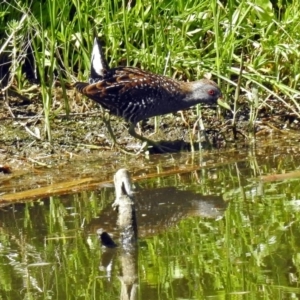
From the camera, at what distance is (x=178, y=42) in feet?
23.8

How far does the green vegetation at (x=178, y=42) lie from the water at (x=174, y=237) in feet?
2.73

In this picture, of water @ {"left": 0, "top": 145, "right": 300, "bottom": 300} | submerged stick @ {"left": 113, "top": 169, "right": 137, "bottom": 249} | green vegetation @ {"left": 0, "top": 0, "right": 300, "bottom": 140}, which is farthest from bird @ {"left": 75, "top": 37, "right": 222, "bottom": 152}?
submerged stick @ {"left": 113, "top": 169, "right": 137, "bottom": 249}

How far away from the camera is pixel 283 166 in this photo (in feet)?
21.2

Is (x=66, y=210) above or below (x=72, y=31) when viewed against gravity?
below

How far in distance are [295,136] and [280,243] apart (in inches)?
108

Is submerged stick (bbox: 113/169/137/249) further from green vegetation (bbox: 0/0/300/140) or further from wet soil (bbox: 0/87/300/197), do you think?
green vegetation (bbox: 0/0/300/140)

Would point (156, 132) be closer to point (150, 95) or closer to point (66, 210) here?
point (150, 95)

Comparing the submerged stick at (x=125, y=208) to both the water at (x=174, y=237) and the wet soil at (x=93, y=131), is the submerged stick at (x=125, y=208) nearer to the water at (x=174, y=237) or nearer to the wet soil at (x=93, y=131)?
the water at (x=174, y=237)

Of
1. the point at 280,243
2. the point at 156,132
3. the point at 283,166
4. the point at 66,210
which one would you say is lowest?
the point at 280,243

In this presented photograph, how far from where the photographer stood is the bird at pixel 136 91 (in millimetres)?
6879

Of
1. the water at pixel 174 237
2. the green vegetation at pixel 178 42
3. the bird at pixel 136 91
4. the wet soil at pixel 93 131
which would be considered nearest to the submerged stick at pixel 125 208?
the water at pixel 174 237

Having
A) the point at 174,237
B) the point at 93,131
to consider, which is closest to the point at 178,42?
the point at 93,131

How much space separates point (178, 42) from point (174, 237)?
2.76 metres

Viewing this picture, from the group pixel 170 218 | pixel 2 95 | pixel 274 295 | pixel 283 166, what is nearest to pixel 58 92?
pixel 2 95
